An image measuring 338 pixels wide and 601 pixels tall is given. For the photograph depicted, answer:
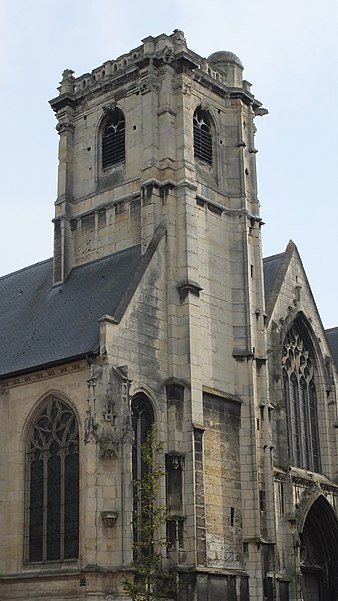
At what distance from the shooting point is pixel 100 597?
22.7 metres

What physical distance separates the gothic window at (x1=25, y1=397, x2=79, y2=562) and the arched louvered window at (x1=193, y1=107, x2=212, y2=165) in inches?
370

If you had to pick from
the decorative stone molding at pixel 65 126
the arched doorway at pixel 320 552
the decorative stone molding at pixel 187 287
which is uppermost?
the decorative stone molding at pixel 65 126

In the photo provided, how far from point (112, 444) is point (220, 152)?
11.6m

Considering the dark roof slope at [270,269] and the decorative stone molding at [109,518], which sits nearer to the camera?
the decorative stone molding at [109,518]

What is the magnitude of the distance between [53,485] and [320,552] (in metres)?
10.0

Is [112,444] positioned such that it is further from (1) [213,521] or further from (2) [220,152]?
(2) [220,152]

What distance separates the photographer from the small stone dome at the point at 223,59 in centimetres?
3244

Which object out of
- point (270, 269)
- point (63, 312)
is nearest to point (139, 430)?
point (63, 312)

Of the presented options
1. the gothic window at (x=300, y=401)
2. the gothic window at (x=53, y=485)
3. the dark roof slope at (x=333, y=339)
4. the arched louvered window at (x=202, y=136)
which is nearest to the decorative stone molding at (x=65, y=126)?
the arched louvered window at (x=202, y=136)

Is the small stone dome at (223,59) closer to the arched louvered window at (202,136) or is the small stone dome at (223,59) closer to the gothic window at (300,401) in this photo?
the arched louvered window at (202,136)

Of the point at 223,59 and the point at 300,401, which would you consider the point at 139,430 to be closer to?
the point at 300,401

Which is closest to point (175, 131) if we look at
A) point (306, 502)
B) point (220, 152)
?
point (220, 152)

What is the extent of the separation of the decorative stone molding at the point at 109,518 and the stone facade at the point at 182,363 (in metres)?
0.05

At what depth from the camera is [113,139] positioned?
31.0 meters
